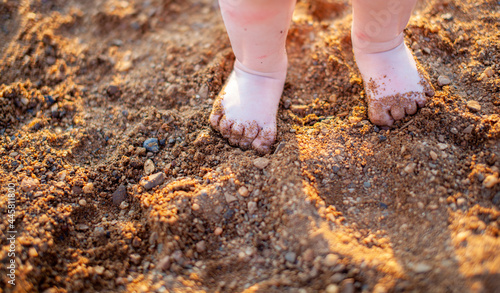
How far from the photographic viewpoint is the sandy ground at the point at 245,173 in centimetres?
98

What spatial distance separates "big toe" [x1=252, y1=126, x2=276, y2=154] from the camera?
4.17 ft

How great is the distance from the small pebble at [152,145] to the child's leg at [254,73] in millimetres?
247

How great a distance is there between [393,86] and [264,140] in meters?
0.54

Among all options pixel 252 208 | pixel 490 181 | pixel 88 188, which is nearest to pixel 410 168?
pixel 490 181

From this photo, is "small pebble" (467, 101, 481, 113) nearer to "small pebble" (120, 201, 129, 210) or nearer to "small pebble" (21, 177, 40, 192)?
"small pebble" (120, 201, 129, 210)

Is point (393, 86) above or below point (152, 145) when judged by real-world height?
above

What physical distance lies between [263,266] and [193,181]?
1.28 feet

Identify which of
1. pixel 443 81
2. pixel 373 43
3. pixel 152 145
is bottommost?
pixel 152 145

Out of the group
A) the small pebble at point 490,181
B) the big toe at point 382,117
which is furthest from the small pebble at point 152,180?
the small pebble at point 490,181

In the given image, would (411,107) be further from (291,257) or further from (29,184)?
(29,184)

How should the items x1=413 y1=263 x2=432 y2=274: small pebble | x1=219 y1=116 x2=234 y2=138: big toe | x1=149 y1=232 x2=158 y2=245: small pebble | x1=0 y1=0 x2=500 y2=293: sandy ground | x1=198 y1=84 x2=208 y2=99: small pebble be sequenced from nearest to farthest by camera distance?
1. x1=413 y1=263 x2=432 y2=274: small pebble
2. x1=0 y1=0 x2=500 y2=293: sandy ground
3. x1=149 y1=232 x2=158 y2=245: small pebble
4. x1=219 y1=116 x2=234 y2=138: big toe
5. x1=198 y1=84 x2=208 y2=99: small pebble

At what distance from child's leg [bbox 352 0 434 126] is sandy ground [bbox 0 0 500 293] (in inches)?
2.4

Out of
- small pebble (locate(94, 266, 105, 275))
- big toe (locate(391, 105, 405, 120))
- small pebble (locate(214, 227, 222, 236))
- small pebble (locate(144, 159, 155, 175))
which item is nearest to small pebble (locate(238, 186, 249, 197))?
small pebble (locate(214, 227, 222, 236))

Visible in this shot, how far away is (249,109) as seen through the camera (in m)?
1.31
